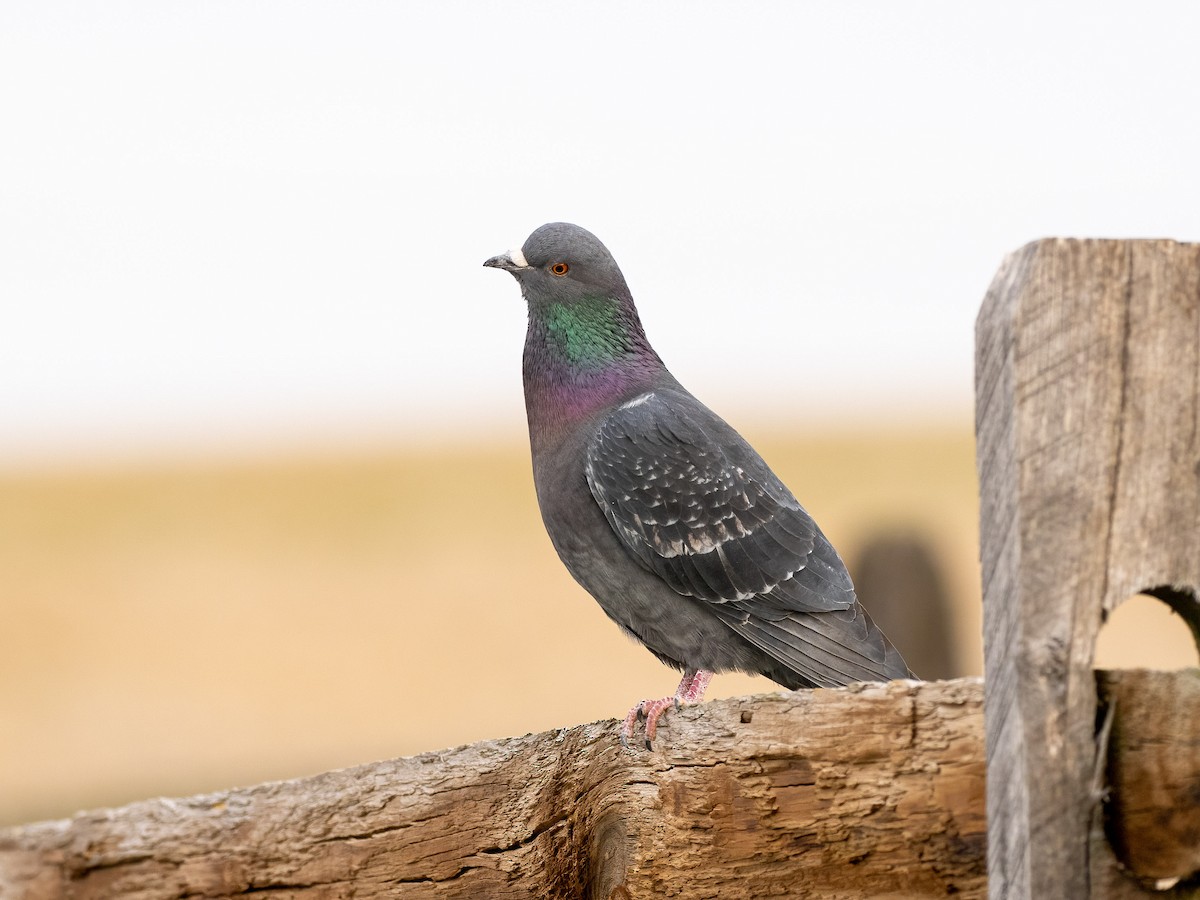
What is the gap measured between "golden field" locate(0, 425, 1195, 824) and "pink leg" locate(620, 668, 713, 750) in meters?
6.18

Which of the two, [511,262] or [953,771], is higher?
[511,262]

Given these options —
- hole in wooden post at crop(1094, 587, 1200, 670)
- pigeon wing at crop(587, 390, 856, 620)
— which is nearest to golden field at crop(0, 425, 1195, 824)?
hole in wooden post at crop(1094, 587, 1200, 670)

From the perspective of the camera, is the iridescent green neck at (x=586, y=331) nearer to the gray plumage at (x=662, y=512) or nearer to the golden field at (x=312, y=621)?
the gray plumage at (x=662, y=512)

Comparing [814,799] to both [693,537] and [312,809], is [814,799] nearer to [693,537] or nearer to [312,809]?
[312,809]

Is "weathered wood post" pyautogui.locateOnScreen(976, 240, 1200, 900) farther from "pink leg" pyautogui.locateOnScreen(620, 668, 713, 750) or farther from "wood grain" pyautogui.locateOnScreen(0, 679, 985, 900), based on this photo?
"pink leg" pyautogui.locateOnScreen(620, 668, 713, 750)

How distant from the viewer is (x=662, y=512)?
480cm

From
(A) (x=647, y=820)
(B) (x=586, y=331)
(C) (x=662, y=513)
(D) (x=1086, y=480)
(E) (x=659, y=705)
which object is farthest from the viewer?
(B) (x=586, y=331)

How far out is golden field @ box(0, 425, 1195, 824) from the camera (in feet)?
50.9

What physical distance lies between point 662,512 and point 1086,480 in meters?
2.88

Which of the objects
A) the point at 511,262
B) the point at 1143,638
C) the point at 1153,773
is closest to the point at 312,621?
the point at 1143,638

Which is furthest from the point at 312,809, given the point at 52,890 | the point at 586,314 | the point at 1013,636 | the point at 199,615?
the point at 199,615

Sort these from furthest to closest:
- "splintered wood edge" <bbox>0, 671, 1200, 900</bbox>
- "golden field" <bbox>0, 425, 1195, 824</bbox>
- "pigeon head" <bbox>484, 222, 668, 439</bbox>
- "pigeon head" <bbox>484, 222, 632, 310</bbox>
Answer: "golden field" <bbox>0, 425, 1195, 824</bbox>
"pigeon head" <bbox>484, 222, 632, 310</bbox>
"pigeon head" <bbox>484, 222, 668, 439</bbox>
"splintered wood edge" <bbox>0, 671, 1200, 900</bbox>

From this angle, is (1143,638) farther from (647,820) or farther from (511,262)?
(647,820)

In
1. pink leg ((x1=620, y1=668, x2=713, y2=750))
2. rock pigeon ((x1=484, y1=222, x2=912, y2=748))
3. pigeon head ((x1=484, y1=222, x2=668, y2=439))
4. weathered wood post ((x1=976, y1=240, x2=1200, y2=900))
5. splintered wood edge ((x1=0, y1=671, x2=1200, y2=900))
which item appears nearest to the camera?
weathered wood post ((x1=976, y1=240, x2=1200, y2=900))
